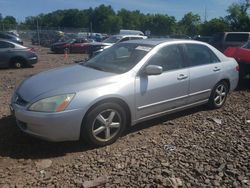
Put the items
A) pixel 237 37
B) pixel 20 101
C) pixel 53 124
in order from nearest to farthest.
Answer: pixel 53 124 → pixel 20 101 → pixel 237 37

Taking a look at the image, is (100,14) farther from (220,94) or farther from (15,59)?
(220,94)

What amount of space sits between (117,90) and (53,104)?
92 cm

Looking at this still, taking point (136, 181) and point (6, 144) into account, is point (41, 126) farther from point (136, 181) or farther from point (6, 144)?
point (136, 181)

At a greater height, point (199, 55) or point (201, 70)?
point (199, 55)

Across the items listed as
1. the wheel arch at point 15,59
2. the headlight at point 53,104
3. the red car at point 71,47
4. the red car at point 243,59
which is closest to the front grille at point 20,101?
the headlight at point 53,104

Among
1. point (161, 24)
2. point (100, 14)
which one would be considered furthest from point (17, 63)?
point (100, 14)

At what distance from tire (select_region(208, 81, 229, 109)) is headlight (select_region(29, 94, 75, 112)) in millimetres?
3190

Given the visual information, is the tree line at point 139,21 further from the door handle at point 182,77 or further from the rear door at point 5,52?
the door handle at point 182,77

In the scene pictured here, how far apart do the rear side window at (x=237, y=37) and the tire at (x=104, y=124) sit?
49.8 feet

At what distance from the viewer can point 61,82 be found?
441 centimetres

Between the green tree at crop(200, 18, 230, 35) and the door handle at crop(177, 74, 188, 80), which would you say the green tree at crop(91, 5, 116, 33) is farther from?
the door handle at crop(177, 74, 188, 80)

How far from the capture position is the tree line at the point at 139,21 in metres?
50.6

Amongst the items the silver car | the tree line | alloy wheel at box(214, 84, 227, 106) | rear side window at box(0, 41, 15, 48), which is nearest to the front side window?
the silver car

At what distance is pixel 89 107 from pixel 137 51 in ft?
5.00
